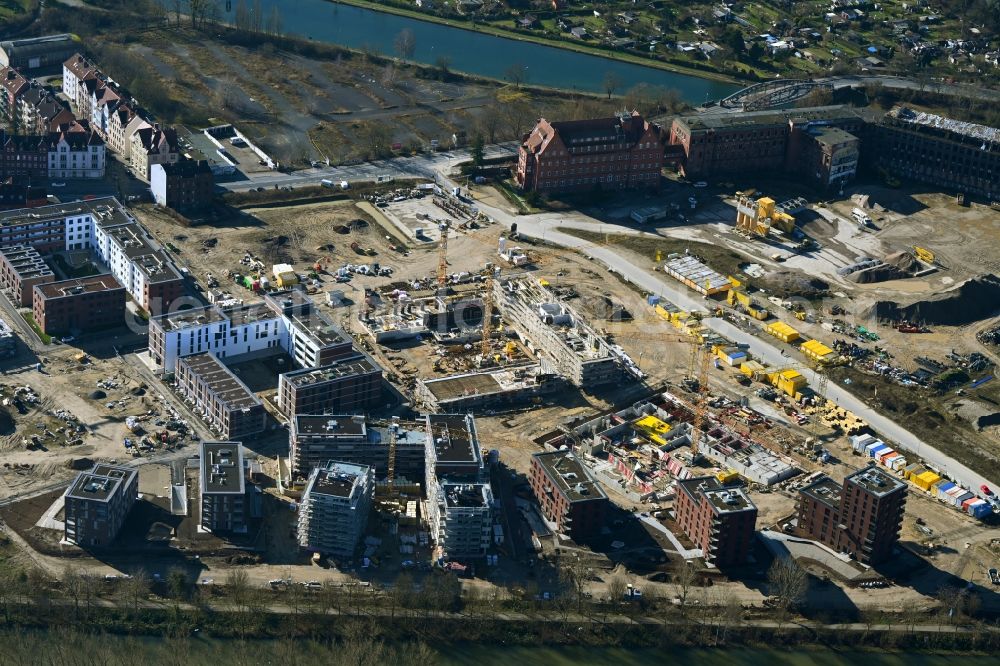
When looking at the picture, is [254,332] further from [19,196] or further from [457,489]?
[19,196]

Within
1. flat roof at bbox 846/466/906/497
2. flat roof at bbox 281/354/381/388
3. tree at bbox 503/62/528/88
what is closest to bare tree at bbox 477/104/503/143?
tree at bbox 503/62/528/88

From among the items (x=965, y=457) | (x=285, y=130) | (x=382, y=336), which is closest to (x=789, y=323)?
(x=965, y=457)

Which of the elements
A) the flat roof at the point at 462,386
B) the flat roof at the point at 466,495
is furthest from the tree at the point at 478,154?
the flat roof at the point at 466,495

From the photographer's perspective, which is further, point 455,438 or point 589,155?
point 589,155

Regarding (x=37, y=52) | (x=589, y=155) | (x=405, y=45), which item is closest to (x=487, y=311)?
(x=589, y=155)

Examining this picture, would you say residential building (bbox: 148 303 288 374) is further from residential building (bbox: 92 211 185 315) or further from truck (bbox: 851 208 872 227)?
truck (bbox: 851 208 872 227)

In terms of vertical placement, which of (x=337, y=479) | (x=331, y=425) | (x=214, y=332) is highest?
(x=214, y=332)
